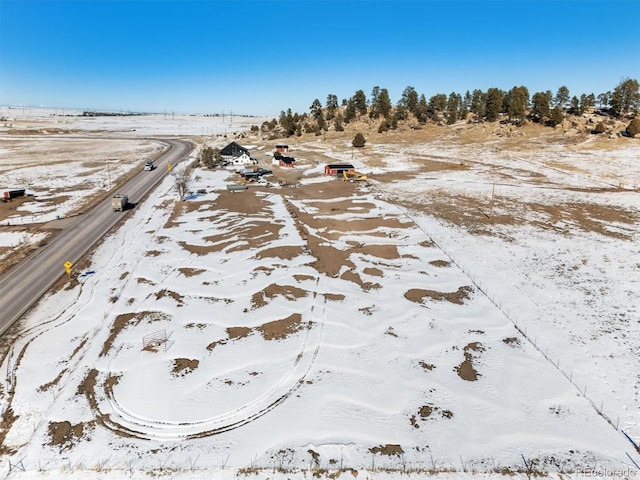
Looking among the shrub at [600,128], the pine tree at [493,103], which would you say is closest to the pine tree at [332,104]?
the pine tree at [493,103]

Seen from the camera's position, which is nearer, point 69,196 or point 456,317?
point 456,317

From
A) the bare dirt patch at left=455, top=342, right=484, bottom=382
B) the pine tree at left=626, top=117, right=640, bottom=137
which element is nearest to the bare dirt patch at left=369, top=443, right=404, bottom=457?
the bare dirt patch at left=455, top=342, right=484, bottom=382

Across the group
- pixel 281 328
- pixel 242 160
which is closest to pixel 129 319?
pixel 281 328

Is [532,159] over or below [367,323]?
over

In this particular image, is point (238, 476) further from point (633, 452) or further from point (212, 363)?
point (633, 452)

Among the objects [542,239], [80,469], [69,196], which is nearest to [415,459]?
[80,469]

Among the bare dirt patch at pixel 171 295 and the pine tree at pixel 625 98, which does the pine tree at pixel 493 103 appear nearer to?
the pine tree at pixel 625 98
